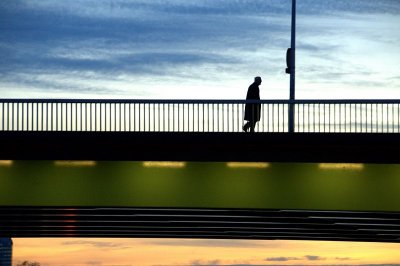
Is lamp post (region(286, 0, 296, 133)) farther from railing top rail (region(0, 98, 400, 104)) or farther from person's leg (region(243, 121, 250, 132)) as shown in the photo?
person's leg (region(243, 121, 250, 132))

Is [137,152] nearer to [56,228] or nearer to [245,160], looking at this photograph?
[245,160]

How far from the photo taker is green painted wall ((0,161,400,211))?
35688mm

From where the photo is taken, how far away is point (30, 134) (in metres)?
36.4

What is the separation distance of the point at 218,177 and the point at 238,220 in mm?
9513

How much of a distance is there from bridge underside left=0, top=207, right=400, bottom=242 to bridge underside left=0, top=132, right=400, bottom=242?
110cm

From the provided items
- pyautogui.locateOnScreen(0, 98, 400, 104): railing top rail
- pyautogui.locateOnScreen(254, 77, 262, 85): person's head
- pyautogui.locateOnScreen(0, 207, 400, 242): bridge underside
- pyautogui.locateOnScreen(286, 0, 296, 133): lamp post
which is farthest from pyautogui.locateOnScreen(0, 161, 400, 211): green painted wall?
pyautogui.locateOnScreen(286, 0, 296, 133): lamp post

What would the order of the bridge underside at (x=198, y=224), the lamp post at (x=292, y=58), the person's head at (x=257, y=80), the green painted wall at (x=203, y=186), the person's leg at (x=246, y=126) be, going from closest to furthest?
the green painted wall at (x=203, y=186) < the person's leg at (x=246, y=126) < the person's head at (x=257, y=80) < the bridge underside at (x=198, y=224) < the lamp post at (x=292, y=58)

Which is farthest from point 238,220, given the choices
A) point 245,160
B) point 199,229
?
point 245,160

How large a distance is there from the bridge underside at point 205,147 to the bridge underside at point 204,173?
0.11 ft

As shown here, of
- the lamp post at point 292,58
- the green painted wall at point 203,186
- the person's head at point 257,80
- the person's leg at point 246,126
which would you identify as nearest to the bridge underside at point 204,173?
the green painted wall at point 203,186

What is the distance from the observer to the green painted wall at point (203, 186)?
117ft

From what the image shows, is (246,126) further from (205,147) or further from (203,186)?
(203,186)

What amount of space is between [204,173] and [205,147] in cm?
87

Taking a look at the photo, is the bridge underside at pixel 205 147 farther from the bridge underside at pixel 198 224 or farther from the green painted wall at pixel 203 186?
the bridge underside at pixel 198 224
